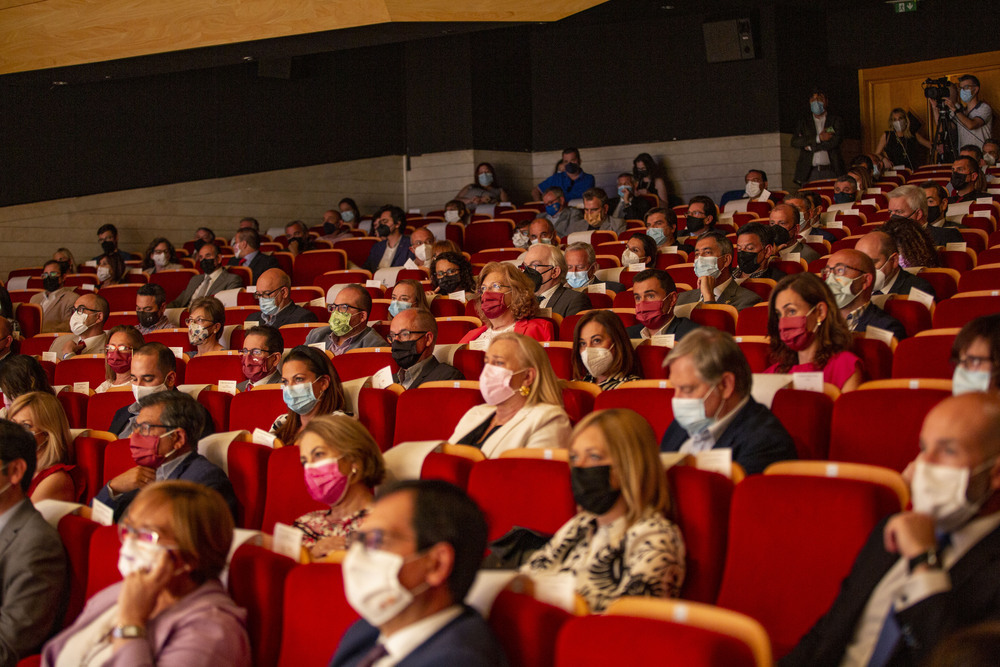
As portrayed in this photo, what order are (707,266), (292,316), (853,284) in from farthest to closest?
(292,316) → (707,266) → (853,284)

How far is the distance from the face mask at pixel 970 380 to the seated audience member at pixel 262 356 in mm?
2312

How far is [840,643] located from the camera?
5.00 ft

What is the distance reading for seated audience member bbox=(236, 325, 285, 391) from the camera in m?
3.66

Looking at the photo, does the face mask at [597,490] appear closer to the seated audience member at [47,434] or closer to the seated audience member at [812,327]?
the seated audience member at [812,327]

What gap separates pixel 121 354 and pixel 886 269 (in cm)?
285

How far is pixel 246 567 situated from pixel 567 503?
0.63 m

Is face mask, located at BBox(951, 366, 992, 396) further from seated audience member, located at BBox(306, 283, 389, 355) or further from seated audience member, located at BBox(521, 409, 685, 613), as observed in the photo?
seated audience member, located at BBox(306, 283, 389, 355)

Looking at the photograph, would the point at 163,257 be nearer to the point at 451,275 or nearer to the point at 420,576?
the point at 451,275

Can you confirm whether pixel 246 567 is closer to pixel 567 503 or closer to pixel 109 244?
pixel 567 503

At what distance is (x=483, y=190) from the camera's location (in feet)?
30.2

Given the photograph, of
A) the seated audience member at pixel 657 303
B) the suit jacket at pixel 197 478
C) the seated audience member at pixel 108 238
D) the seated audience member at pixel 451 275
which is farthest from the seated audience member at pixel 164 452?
the seated audience member at pixel 108 238

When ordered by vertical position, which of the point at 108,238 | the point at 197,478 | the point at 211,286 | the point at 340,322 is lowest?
the point at 197,478

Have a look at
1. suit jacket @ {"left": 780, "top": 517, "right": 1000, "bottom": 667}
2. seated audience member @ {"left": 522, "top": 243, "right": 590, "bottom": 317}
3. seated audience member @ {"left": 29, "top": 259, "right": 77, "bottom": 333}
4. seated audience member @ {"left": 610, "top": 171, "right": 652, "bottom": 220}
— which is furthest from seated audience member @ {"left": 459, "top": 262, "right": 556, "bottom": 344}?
seated audience member @ {"left": 610, "top": 171, "right": 652, "bottom": 220}

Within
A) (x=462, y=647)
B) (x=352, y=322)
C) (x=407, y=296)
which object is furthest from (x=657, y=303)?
(x=462, y=647)
